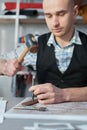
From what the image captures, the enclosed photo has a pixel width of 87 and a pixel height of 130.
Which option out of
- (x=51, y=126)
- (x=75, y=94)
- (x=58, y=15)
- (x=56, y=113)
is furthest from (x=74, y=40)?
(x=51, y=126)

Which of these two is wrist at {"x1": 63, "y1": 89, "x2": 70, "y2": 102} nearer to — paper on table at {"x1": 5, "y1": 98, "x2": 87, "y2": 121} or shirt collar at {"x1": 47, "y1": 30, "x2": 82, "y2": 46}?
paper on table at {"x1": 5, "y1": 98, "x2": 87, "y2": 121}

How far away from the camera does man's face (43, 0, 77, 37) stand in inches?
42.4

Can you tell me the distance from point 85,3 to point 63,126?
4.73ft

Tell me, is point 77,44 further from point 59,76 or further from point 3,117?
point 3,117

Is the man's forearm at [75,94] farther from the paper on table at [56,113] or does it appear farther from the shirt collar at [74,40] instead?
the shirt collar at [74,40]

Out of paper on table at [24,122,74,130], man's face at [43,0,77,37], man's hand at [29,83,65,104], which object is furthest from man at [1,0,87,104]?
paper on table at [24,122,74,130]

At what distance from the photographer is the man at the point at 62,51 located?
1090 mm

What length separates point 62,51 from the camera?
1245mm

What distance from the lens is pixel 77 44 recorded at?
126 centimetres

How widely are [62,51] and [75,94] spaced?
313mm

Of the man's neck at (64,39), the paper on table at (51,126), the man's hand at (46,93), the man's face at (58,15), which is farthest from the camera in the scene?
the man's neck at (64,39)

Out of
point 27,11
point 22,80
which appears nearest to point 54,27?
point 27,11

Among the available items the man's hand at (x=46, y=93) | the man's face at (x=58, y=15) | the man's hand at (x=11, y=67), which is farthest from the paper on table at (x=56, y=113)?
the man's face at (x=58, y=15)

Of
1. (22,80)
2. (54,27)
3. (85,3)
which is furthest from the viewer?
(22,80)
